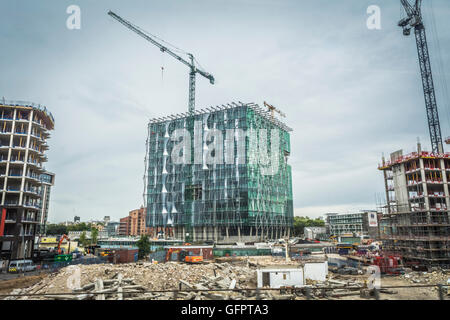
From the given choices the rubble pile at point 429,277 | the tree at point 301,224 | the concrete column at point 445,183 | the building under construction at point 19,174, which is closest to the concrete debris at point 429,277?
the rubble pile at point 429,277

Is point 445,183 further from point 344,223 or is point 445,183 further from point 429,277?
point 344,223

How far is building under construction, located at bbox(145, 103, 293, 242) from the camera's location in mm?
101938

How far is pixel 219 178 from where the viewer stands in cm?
10544

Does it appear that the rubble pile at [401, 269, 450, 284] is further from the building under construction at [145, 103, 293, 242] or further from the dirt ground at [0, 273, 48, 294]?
the building under construction at [145, 103, 293, 242]

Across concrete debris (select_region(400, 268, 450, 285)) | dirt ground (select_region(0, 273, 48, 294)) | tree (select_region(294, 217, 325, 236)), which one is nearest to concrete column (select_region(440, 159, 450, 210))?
concrete debris (select_region(400, 268, 450, 285))

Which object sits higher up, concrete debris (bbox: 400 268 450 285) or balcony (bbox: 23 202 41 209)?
balcony (bbox: 23 202 41 209)

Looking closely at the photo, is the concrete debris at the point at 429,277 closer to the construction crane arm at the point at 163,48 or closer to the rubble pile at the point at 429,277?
the rubble pile at the point at 429,277

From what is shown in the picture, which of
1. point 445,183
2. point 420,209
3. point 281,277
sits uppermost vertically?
point 445,183

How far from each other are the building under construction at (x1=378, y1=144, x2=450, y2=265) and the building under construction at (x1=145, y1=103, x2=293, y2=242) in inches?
1900

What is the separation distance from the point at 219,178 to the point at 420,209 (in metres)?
63.3

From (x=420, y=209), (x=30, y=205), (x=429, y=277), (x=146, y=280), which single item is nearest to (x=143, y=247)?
(x=30, y=205)

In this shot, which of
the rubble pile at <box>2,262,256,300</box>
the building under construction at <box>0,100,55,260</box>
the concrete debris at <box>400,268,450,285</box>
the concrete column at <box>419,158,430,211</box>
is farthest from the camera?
the building under construction at <box>0,100,55,260</box>

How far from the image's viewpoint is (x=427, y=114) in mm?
71750
